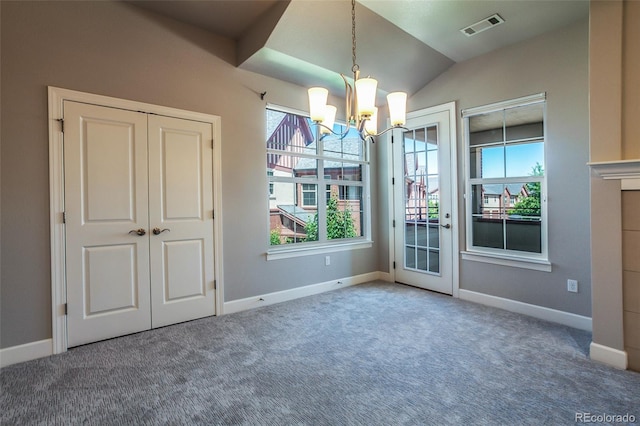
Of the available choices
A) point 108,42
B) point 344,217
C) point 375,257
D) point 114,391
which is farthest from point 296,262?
point 108,42

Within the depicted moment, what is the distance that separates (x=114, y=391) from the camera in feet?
6.47

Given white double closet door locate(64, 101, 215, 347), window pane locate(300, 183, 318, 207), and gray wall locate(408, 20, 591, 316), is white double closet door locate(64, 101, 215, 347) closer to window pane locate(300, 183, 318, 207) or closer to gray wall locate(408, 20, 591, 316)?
window pane locate(300, 183, 318, 207)

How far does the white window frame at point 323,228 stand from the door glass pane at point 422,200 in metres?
0.56

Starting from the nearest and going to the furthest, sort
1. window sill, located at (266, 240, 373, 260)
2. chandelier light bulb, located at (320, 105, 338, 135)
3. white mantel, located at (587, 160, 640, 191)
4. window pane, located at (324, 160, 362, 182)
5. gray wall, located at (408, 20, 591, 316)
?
white mantel, located at (587, 160, 640, 191) → chandelier light bulb, located at (320, 105, 338, 135) → gray wall, located at (408, 20, 591, 316) → window sill, located at (266, 240, 373, 260) → window pane, located at (324, 160, 362, 182)

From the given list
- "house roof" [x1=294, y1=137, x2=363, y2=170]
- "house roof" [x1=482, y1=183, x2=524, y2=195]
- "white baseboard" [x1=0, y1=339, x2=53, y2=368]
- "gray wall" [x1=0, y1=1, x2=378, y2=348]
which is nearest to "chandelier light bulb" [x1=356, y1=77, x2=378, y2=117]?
"gray wall" [x1=0, y1=1, x2=378, y2=348]

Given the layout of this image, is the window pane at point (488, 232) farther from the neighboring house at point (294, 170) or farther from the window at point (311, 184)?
the neighboring house at point (294, 170)

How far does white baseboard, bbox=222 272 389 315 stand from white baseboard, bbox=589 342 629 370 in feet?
8.45

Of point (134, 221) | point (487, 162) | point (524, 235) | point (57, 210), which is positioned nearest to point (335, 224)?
point (487, 162)

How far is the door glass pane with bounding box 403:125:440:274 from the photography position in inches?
162

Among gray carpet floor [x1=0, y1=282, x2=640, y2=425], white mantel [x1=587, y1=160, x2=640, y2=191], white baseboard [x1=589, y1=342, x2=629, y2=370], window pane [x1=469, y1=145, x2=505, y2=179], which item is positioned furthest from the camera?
window pane [x1=469, y1=145, x2=505, y2=179]

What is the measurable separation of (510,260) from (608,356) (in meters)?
1.27

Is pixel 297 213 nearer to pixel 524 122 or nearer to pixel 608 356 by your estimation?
pixel 524 122

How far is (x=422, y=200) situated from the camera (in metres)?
4.24

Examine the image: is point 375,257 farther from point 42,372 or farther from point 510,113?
point 42,372
